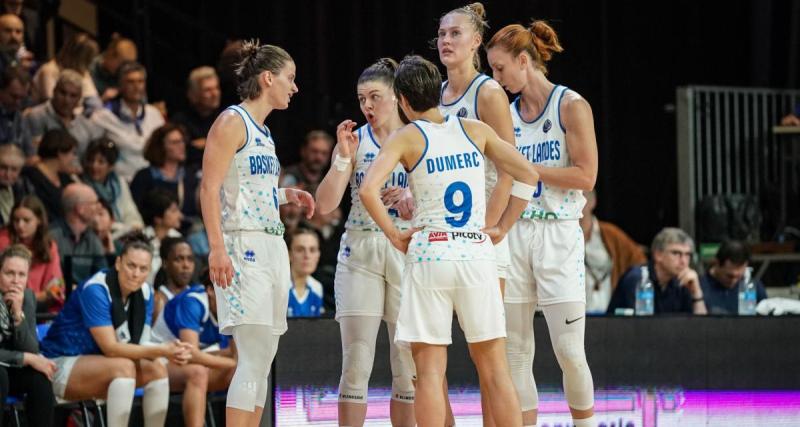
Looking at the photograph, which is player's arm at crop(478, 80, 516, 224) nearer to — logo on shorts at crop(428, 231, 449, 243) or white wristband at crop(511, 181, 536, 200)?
white wristband at crop(511, 181, 536, 200)

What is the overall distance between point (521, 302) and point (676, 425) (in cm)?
149

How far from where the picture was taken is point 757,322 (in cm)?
632

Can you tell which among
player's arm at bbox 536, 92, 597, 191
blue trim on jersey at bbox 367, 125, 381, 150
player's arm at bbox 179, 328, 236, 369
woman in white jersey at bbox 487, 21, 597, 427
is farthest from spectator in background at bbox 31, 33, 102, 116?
player's arm at bbox 536, 92, 597, 191

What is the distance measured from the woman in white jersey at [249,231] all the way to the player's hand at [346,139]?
10.2 inches

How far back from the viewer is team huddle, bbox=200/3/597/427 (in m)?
4.59

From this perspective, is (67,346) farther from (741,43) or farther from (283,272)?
(741,43)

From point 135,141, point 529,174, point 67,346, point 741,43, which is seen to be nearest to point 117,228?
point 135,141

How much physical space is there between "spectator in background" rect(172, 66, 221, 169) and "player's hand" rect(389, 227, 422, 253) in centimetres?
498

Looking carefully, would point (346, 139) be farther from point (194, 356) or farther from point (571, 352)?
point (194, 356)

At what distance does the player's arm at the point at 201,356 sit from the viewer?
668cm

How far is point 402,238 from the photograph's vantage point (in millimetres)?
4648

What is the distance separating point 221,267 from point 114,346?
1.88 meters

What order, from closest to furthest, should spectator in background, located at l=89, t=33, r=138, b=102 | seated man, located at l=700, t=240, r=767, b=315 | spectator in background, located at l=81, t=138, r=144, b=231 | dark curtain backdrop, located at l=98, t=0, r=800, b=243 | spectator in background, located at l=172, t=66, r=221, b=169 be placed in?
seated man, located at l=700, t=240, r=767, b=315 → spectator in background, located at l=81, t=138, r=144, b=231 → spectator in background, located at l=172, t=66, r=221, b=169 → dark curtain backdrop, located at l=98, t=0, r=800, b=243 → spectator in background, located at l=89, t=33, r=138, b=102

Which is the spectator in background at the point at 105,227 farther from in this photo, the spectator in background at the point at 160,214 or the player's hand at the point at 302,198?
the player's hand at the point at 302,198
